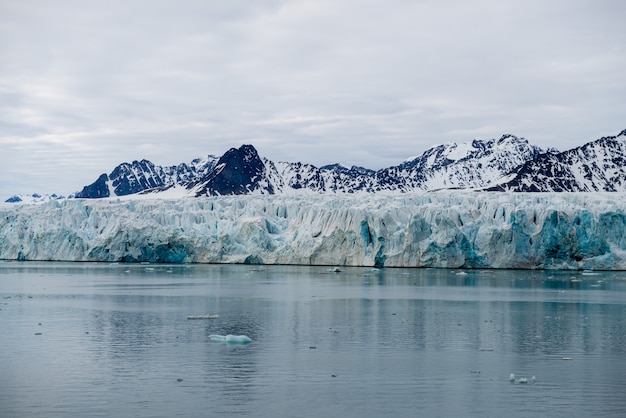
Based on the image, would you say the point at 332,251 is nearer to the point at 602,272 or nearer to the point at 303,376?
the point at 602,272

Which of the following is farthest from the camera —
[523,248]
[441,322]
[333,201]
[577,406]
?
[333,201]

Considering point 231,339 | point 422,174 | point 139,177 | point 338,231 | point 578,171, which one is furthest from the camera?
point 139,177

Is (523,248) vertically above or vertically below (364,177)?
below

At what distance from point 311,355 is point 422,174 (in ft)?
388

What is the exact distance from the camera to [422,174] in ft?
419

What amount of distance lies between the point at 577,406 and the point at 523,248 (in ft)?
91.2

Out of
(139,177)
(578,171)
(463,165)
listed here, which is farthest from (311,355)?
(139,177)

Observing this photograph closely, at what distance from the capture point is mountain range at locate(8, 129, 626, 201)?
92688mm

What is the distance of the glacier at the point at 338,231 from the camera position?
34.5m

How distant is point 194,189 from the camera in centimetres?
10781

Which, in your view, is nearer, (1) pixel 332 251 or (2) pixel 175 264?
(1) pixel 332 251

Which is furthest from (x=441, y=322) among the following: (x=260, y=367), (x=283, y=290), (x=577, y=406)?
(x=283, y=290)

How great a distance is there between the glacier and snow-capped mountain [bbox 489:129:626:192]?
157ft

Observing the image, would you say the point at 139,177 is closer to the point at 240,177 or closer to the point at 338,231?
the point at 240,177
